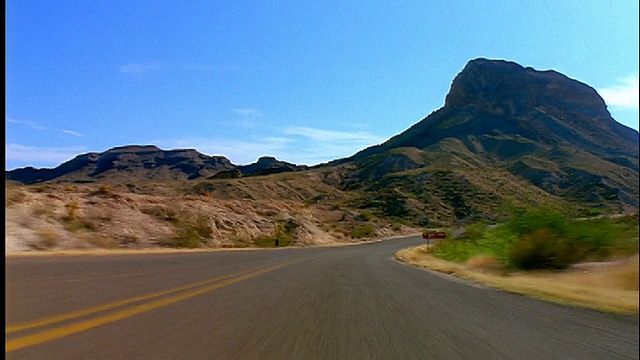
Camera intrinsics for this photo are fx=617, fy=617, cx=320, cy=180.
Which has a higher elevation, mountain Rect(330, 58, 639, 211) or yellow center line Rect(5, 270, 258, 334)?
mountain Rect(330, 58, 639, 211)

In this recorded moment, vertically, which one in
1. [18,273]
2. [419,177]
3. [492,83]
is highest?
[492,83]

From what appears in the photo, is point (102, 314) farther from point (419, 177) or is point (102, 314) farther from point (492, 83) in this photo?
point (492, 83)

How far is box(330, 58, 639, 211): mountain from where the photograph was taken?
7975 cm

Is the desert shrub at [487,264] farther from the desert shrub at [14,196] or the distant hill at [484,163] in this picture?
the desert shrub at [14,196]

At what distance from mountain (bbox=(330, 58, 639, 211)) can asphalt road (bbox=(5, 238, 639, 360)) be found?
38.4 m

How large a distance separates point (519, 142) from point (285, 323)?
141 metres

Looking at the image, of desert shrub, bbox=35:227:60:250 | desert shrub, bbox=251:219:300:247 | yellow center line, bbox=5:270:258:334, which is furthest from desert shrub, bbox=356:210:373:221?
yellow center line, bbox=5:270:258:334

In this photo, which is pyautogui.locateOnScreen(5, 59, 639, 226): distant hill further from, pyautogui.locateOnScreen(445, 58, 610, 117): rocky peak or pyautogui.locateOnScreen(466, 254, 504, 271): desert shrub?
pyautogui.locateOnScreen(466, 254, 504, 271): desert shrub

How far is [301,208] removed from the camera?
8994cm

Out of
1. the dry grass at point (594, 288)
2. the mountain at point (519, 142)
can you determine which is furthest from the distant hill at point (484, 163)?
the dry grass at point (594, 288)

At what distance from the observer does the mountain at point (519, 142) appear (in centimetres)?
7975

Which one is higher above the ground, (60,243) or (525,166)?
(525,166)

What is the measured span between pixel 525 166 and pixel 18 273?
334 ft

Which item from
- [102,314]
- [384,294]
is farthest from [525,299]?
[102,314]
